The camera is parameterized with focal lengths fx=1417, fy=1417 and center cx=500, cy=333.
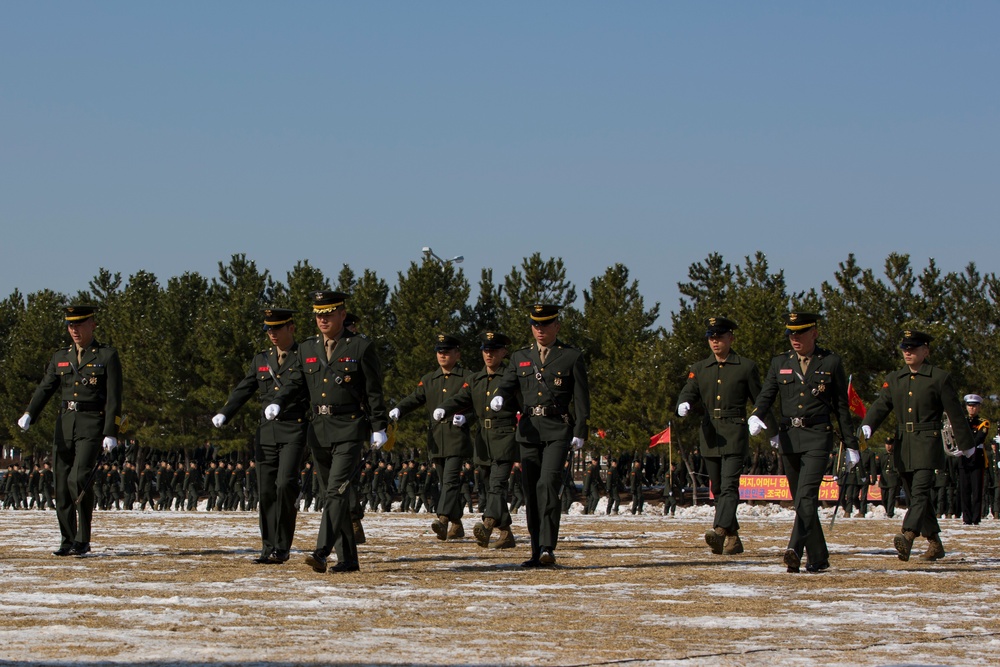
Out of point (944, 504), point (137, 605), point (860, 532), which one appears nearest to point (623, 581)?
point (137, 605)

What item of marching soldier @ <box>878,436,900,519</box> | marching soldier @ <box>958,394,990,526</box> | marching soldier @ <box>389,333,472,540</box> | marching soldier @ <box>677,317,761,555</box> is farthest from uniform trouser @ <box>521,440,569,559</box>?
marching soldier @ <box>878,436,900,519</box>

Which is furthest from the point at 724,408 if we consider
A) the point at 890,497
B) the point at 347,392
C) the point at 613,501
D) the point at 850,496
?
the point at 613,501

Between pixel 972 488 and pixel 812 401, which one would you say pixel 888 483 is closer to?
pixel 972 488

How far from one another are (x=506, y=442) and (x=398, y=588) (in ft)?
18.6

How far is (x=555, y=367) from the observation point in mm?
12125

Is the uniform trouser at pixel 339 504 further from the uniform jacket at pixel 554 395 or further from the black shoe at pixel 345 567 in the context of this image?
the uniform jacket at pixel 554 395

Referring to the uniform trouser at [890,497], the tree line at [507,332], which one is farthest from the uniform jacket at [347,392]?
the tree line at [507,332]

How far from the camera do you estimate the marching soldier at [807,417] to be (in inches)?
445

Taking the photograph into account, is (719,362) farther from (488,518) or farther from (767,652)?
(767,652)

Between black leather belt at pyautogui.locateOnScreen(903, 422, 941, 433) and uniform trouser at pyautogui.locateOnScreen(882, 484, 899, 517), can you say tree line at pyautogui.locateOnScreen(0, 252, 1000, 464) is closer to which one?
uniform trouser at pyautogui.locateOnScreen(882, 484, 899, 517)

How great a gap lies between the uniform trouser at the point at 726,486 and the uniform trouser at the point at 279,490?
3921 mm

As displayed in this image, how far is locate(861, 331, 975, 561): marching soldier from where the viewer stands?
12.7m

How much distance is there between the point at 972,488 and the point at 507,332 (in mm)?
48022

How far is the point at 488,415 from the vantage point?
1552 centimetres
